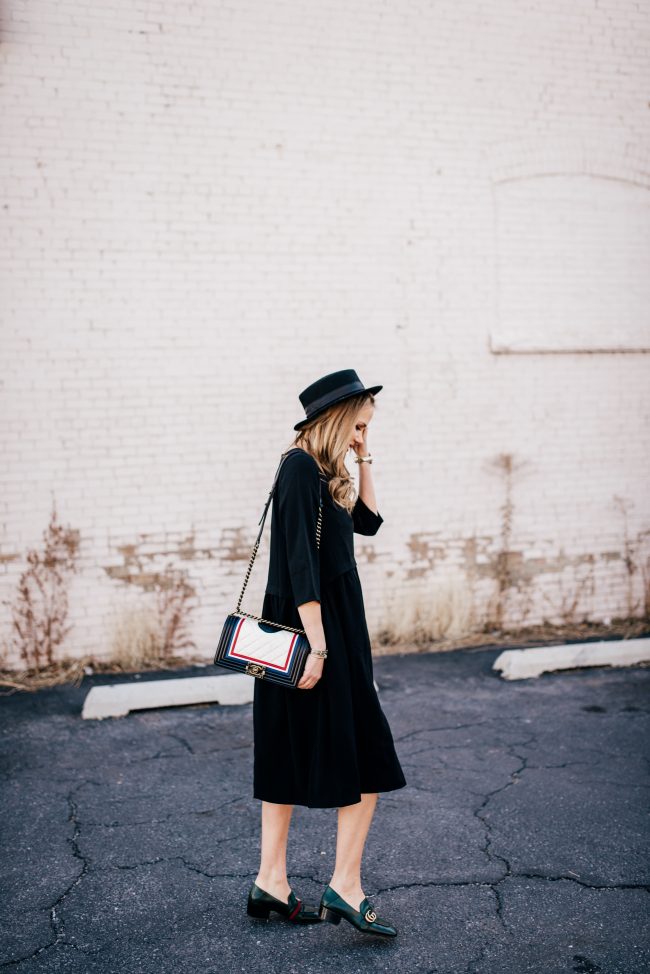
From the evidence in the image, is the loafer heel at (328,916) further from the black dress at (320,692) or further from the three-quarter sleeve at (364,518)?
the three-quarter sleeve at (364,518)

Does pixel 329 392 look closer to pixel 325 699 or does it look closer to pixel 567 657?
pixel 325 699

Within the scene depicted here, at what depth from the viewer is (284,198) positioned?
604 centimetres

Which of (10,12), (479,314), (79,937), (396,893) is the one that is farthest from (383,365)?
(79,937)

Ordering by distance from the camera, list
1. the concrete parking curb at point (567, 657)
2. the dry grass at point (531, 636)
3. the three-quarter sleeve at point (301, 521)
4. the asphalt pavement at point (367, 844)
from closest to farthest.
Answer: the three-quarter sleeve at point (301, 521) → the asphalt pavement at point (367, 844) → the concrete parking curb at point (567, 657) → the dry grass at point (531, 636)

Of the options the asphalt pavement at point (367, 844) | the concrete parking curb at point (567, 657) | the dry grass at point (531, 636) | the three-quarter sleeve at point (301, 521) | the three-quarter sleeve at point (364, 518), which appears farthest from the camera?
the dry grass at point (531, 636)

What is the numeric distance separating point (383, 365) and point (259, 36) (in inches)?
104

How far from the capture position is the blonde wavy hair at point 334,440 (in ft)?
9.18

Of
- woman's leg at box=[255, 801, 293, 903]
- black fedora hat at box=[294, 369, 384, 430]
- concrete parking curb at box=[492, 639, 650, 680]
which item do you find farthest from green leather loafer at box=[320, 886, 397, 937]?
concrete parking curb at box=[492, 639, 650, 680]

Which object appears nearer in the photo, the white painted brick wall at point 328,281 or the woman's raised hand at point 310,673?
the woman's raised hand at point 310,673

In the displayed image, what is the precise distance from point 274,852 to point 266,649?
2.55 feet

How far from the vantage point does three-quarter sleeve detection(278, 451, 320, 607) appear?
263 centimetres

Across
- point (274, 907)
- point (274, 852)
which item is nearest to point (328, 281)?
point (274, 852)

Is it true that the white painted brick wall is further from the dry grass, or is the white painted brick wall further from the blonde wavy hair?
the blonde wavy hair

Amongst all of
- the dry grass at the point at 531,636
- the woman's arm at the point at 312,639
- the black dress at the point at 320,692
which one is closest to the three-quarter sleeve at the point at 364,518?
the black dress at the point at 320,692
